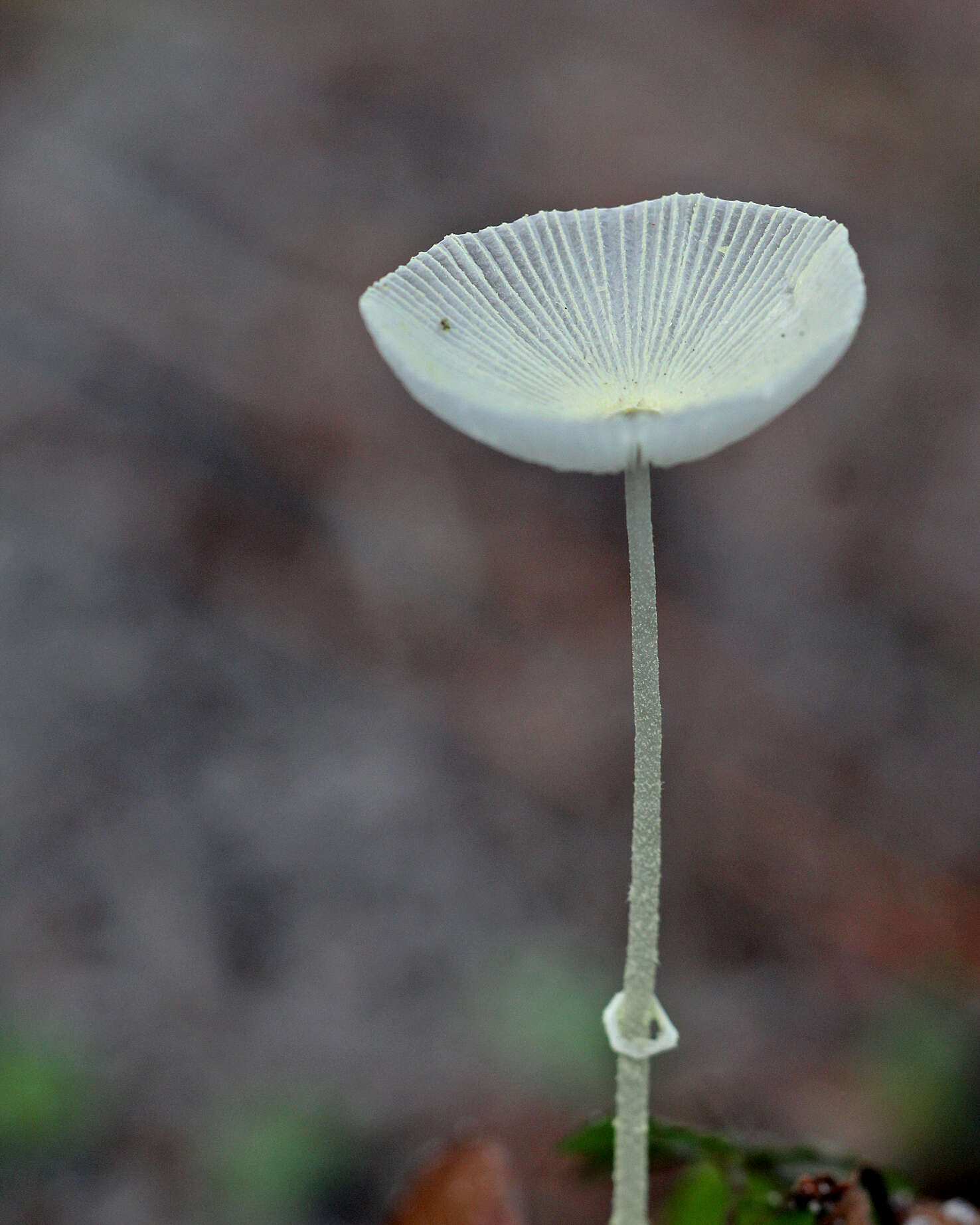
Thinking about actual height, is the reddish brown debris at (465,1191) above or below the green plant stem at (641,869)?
below

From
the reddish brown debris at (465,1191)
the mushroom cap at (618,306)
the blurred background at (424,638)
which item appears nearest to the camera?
the mushroom cap at (618,306)

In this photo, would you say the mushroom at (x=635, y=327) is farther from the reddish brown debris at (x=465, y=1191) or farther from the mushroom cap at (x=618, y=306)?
the reddish brown debris at (x=465, y=1191)

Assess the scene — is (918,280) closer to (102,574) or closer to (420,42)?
(420,42)

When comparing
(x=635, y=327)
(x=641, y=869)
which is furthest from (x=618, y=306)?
(x=641, y=869)

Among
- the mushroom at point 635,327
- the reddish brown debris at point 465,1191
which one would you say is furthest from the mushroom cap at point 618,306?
the reddish brown debris at point 465,1191

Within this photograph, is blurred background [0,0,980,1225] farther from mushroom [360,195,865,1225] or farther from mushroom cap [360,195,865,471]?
mushroom cap [360,195,865,471]

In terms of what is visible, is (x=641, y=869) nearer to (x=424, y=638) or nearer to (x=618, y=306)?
(x=618, y=306)
